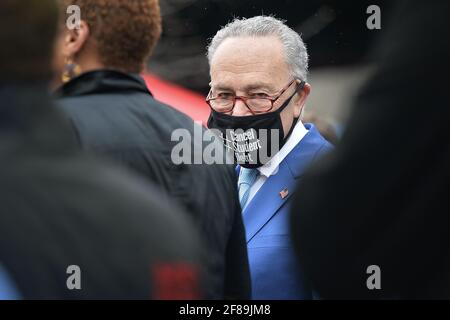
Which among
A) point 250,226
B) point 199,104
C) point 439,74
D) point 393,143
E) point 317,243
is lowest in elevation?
point 199,104

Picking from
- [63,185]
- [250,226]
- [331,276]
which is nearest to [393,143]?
[331,276]

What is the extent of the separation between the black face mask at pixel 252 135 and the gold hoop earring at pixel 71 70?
91cm

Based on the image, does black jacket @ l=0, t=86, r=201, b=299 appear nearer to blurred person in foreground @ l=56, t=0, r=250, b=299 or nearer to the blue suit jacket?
blurred person in foreground @ l=56, t=0, r=250, b=299

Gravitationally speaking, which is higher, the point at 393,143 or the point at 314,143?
the point at 393,143

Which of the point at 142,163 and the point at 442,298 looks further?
the point at 142,163

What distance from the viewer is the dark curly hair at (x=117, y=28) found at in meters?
2.79

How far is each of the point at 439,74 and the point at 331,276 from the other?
466mm

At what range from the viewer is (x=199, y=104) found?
820 cm

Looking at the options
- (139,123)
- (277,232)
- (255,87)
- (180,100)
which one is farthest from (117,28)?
(180,100)

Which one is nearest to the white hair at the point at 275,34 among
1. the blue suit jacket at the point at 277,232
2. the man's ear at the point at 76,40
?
the blue suit jacket at the point at 277,232

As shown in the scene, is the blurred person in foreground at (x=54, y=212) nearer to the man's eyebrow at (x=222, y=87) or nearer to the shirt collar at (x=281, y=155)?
the shirt collar at (x=281, y=155)

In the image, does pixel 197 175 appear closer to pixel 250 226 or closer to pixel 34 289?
pixel 250 226

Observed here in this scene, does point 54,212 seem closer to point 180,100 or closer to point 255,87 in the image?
point 255,87
